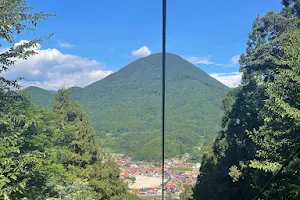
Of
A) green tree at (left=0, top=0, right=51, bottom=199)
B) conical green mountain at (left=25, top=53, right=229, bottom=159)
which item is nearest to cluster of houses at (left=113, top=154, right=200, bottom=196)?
conical green mountain at (left=25, top=53, right=229, bottom=159)

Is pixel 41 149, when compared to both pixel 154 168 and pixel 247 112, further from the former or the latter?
pixel 154 168

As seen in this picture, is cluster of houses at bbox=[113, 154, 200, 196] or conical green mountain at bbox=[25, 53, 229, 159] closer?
cluster of houses at bbox=[113, 154, 200, 196]

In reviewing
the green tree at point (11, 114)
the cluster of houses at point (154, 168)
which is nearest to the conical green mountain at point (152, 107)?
the cluster of houses at point (154, 168)

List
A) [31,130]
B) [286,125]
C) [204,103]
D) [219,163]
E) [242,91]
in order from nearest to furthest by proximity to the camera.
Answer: [286,125], [31,130], [219,163], [242,91], [204,103]

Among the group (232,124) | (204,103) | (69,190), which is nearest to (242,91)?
(232,124)

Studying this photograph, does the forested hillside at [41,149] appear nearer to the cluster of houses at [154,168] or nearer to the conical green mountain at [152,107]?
the cluster of houses at [154,168]

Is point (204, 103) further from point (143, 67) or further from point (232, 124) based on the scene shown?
point (232, 124)

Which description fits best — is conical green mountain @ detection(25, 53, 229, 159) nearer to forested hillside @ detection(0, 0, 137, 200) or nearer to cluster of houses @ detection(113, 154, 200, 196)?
cluster of houses @ detection(113, 154, 200, 196)
